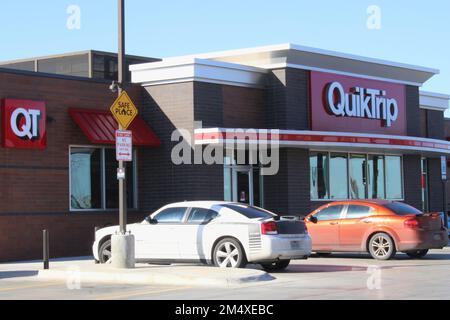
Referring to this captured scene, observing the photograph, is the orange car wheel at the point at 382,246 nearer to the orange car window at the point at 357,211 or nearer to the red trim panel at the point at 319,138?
the orange car window at the point at 357,211

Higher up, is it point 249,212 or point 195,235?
point 249,212

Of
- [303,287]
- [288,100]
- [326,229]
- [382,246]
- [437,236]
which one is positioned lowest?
[303,287]

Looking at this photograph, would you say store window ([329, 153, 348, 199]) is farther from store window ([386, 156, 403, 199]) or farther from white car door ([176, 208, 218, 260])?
white car door ([176, 208, 218, 260])

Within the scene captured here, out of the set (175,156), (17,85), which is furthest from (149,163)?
(17,85)

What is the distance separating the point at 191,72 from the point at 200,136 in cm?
198

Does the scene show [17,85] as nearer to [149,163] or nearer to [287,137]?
[149,163]

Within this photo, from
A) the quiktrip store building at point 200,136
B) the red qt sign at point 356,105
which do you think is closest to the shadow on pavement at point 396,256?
the quiktrip store building at point 200,136

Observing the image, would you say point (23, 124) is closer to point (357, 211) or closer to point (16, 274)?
point (16, 274)

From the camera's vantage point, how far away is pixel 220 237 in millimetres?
18047

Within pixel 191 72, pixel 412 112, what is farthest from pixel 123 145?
pixel 412 112

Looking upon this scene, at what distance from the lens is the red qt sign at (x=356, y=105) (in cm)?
2866

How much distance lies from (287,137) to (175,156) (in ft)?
11.3

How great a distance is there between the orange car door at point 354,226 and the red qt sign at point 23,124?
8358 millimetres

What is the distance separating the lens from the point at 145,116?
26500mm
